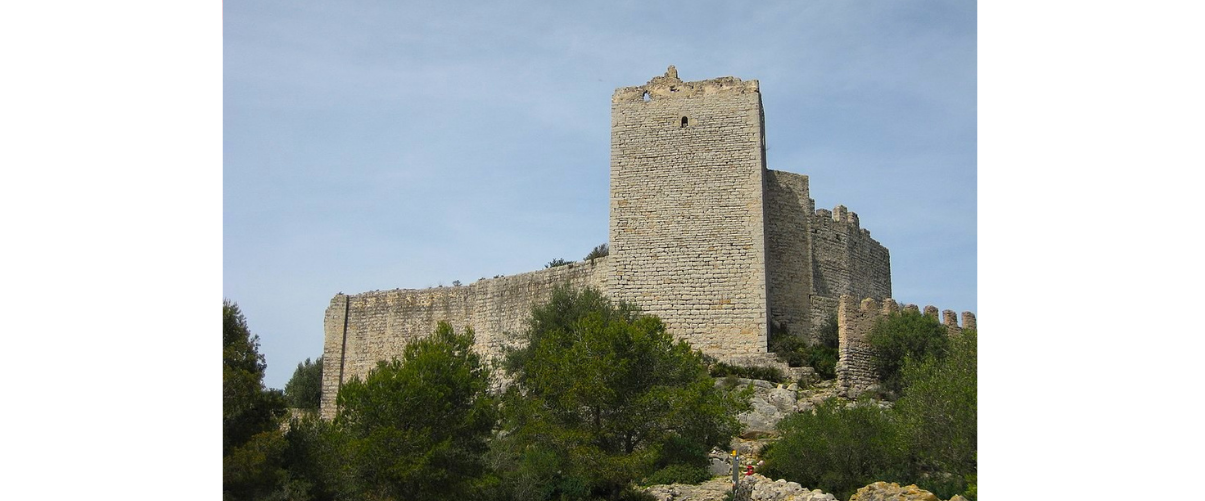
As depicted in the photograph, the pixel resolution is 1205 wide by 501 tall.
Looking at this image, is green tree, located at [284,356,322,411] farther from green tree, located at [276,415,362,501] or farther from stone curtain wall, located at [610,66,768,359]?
green tree, located at [276,415,362,501]

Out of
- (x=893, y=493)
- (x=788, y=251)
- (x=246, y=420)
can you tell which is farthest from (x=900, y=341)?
(x=246, y=420)

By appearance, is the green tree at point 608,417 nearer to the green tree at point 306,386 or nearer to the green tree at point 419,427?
the green tree at point 419,427

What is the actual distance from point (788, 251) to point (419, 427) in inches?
484

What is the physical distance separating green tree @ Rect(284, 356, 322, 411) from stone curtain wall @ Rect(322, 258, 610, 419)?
2916mm

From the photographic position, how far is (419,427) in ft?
49.0

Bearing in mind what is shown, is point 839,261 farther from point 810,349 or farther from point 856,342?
point 856,342

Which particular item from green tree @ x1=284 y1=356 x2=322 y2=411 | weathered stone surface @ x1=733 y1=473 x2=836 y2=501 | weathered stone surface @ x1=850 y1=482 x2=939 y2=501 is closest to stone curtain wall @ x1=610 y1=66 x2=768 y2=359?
weathered stone surface @ x1=733 y1=473 x2=836 y2=501

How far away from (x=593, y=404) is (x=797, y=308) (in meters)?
9.45

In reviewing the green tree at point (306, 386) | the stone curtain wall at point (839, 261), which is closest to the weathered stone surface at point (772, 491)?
the stone curtain wall at point (839, 261)

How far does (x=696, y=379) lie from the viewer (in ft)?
57.8
